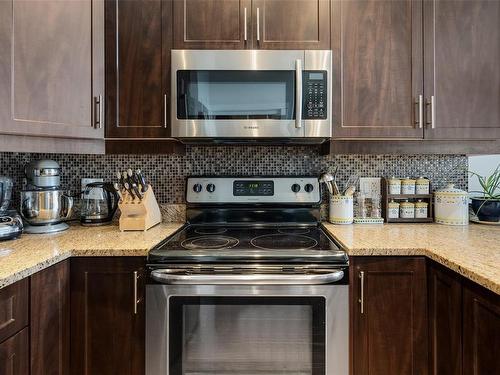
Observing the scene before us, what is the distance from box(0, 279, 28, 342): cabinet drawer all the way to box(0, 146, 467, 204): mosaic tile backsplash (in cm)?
93

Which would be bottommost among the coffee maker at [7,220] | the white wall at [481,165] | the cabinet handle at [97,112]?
the coffee maker at [7,220]

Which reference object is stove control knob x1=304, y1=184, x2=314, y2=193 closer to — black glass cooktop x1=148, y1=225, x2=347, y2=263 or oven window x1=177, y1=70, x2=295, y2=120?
black glass cooktop x1=148, y1=225, x2=347, y2=263

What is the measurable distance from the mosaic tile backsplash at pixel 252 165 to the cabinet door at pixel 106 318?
2.24 feet

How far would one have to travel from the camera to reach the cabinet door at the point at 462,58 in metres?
1.56

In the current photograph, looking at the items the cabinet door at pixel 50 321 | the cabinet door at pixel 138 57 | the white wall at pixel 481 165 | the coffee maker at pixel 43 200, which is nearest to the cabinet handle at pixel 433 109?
the white wall at pixel 481 165

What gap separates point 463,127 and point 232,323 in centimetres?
141

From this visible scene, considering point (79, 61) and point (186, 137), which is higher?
point (79, 61)

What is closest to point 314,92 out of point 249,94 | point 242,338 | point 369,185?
point 249,94

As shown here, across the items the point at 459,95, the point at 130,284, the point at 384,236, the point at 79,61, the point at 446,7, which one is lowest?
the point at 130,284

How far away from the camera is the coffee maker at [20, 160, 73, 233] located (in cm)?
149

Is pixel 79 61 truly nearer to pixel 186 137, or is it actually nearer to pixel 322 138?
pixel 186 137

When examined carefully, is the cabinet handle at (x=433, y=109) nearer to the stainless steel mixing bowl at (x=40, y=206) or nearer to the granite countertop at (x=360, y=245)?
the granite countertop at (x=360, y=245)

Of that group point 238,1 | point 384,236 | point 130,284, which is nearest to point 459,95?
point 384,236

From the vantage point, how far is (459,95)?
5.16ft
